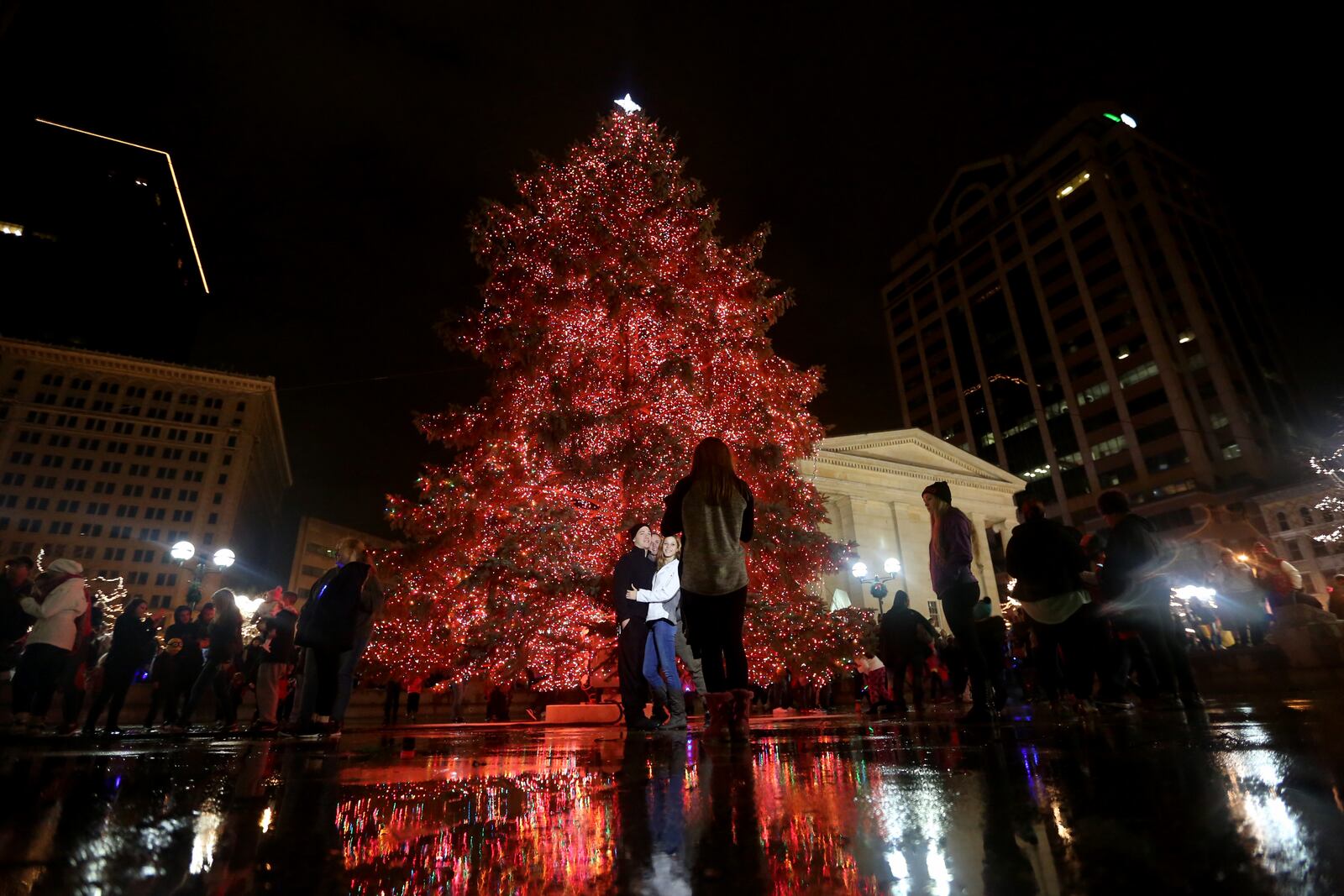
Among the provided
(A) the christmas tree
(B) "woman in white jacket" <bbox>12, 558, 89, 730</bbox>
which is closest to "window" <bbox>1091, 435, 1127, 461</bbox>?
(A) the christmas tree

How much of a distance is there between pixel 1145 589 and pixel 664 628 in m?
3.89

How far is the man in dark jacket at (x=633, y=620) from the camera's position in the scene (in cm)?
606

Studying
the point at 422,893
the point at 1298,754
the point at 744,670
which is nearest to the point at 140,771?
the point at 422,893

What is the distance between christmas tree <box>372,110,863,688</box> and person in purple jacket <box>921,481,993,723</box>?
5.73m

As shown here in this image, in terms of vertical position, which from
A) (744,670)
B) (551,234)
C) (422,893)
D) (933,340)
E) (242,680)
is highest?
(933,340)

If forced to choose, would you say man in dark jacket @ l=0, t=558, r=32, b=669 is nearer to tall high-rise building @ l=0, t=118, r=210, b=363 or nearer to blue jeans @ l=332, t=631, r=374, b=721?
blue jeans @ l=332, t=631, r=374, b=721

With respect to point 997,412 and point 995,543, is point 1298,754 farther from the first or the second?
point 997,412

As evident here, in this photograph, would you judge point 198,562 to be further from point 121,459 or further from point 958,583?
point 121,459

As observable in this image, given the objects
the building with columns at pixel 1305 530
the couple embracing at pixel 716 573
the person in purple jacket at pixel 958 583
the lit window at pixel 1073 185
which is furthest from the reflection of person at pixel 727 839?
the lit window at pixel 1073 185

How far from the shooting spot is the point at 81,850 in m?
0.91

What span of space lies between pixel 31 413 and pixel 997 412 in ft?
377

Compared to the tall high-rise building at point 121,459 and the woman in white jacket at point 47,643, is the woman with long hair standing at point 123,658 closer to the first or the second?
the woman in white jacket at point 47,643

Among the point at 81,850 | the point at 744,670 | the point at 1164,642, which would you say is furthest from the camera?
the point at 1164,642

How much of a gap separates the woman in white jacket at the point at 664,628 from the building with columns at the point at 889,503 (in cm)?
2740
